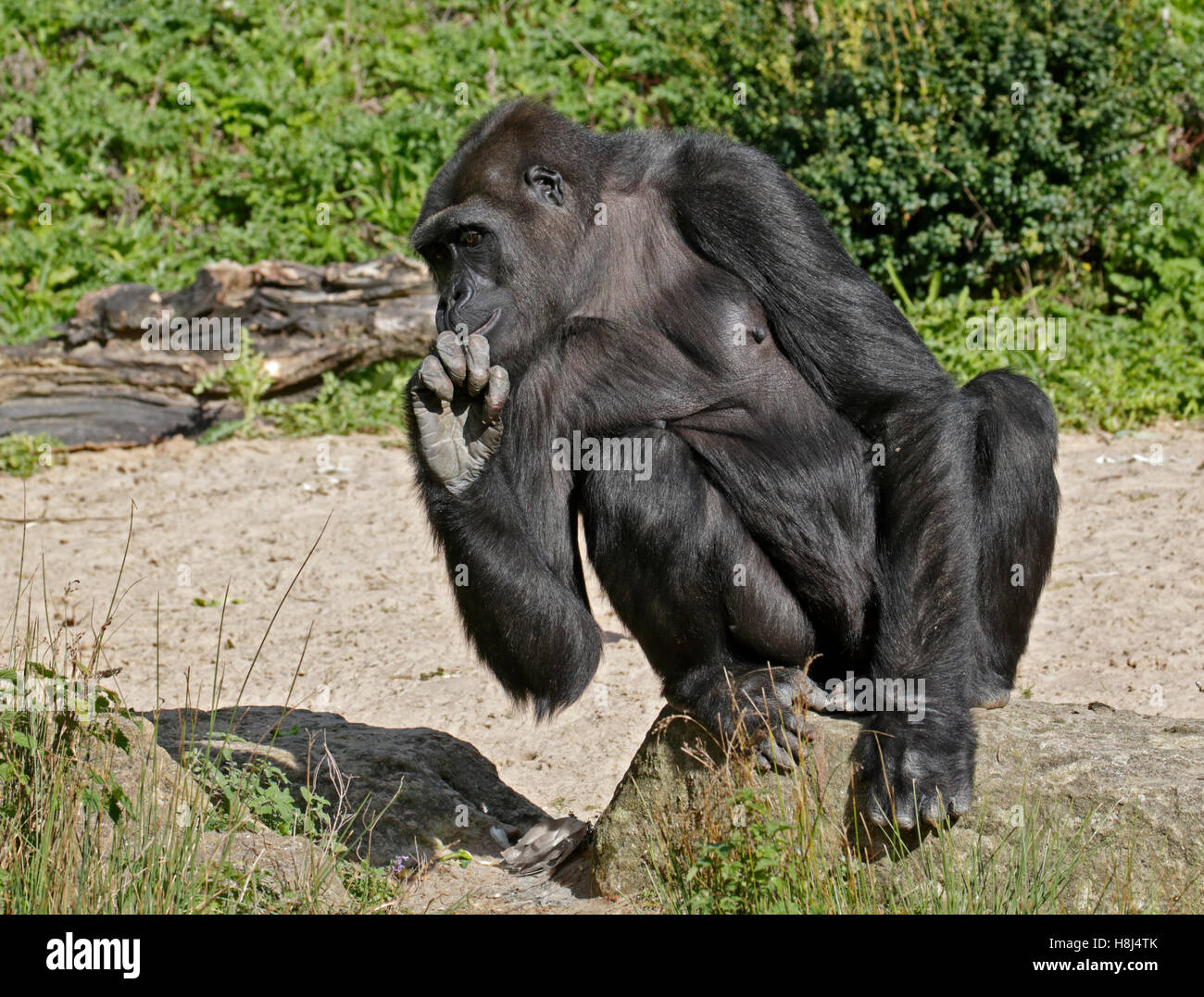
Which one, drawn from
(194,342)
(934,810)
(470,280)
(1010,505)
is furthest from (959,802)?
(194,342)

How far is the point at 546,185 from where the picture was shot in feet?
17.0

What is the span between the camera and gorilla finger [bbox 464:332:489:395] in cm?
449

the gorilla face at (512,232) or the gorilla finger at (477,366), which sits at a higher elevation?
the gorilla face at (512,232)

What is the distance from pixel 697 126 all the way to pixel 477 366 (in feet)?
26.9

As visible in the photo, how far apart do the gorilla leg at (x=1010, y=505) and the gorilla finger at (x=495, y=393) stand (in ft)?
5.45

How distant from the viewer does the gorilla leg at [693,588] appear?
468 centimetres

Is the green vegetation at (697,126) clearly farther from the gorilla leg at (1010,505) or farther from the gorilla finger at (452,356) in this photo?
the gorilla finger at (452,356)

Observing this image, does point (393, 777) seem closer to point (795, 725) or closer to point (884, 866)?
point (795, 725)

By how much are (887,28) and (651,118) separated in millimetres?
3169

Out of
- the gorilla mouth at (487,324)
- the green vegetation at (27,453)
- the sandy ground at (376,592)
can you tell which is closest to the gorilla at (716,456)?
the gorilla mouth at (487,324)

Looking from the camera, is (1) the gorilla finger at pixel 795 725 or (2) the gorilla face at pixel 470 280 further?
(2) the gorilla face at pixel 470 280

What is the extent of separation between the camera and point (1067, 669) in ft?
23.2

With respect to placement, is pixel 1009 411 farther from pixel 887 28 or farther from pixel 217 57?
pixel 217 57

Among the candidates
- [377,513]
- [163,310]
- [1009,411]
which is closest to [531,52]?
[163,310]
